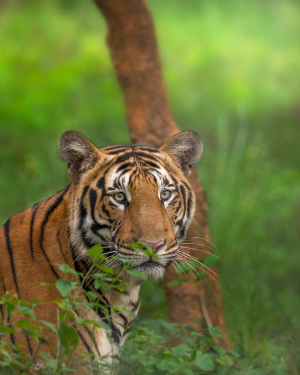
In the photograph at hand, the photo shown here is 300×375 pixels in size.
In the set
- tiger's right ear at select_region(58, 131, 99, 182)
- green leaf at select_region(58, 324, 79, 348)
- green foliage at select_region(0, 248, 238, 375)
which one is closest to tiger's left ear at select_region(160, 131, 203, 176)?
tiger's right ear at select_region(58, 131, 99, 182)

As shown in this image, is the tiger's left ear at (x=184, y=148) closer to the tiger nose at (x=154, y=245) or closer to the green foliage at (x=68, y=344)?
the tiger nose at (x=154, y=245)

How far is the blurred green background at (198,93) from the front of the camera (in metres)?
4.73

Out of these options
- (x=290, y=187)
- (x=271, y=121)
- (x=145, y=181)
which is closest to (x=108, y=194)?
(x=145, y=181)

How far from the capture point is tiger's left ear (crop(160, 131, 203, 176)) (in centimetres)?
235

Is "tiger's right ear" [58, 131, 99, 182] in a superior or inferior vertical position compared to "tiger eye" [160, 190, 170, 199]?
superior

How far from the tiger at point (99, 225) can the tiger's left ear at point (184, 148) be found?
95 mm

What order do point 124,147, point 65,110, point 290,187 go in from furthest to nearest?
point 65,110
point 290,187
point 124,147

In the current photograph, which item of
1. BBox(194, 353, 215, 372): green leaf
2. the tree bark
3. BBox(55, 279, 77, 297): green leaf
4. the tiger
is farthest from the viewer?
the tree bark

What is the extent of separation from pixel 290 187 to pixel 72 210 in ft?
10.8

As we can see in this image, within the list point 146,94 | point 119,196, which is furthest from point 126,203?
point 146,94

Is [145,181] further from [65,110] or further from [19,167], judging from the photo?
[65,110]

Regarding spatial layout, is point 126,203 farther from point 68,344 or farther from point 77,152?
point 68,344

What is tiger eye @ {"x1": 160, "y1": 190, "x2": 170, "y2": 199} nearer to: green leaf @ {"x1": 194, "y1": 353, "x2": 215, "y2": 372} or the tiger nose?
the tiger nose

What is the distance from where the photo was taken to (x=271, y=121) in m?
8.58
